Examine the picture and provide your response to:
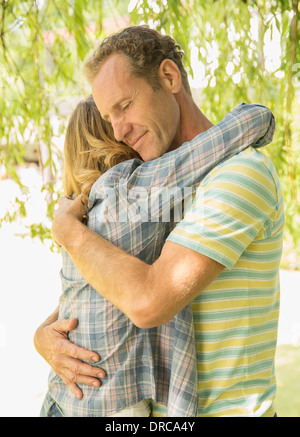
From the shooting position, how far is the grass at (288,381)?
4078mm

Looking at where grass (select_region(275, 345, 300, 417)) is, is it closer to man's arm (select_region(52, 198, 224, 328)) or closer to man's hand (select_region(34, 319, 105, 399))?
man's hand (select_region(34, 319, 105, 399))

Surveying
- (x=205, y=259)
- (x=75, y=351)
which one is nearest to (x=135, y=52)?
(x=205, y=259)

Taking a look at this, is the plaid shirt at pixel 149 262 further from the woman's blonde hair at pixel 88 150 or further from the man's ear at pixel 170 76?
the man's ear at pixel 170 76

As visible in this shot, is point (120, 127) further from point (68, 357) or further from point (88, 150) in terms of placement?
point (68, 357)

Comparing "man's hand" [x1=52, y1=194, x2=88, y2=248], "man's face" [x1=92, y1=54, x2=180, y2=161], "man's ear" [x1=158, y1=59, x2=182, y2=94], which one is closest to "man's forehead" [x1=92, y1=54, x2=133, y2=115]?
"man's face" [x1=92, y1=54, x2=180, y2=161]

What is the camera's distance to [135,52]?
1400 millimetres

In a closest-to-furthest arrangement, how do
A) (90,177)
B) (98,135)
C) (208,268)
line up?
(208,268) → (90,177) → (98,135)

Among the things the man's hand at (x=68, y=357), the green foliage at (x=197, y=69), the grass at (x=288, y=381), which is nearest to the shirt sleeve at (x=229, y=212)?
the man's hand at (x=68, y=357)

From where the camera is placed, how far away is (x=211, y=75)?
2455mm

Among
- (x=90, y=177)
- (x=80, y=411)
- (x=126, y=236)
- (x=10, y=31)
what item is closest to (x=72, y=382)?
(x=80, y=411)

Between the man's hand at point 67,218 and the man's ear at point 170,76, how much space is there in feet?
1.30

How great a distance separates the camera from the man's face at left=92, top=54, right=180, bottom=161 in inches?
54.1
